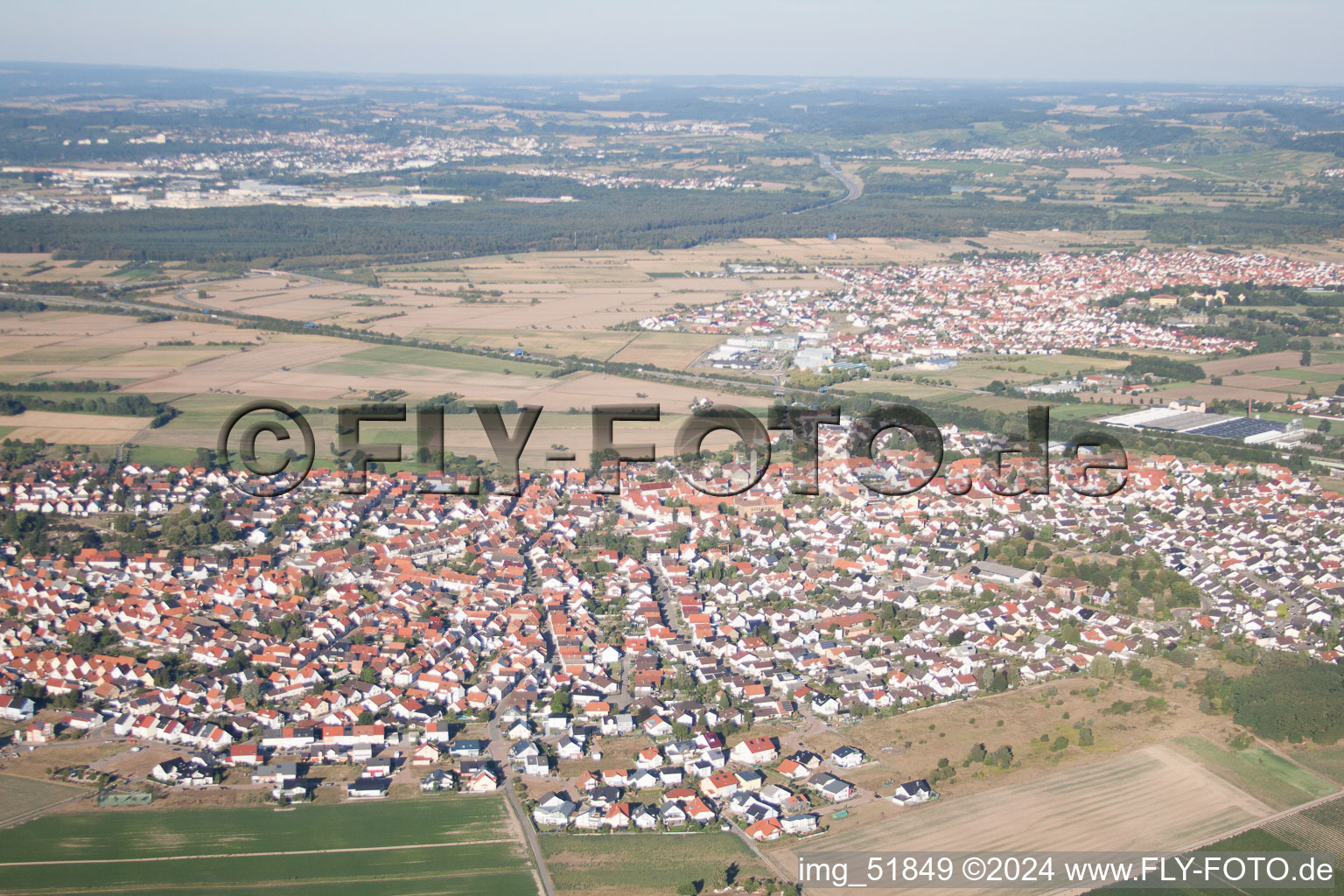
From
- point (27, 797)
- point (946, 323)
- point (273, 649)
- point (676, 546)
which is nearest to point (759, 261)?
point (946, 323)

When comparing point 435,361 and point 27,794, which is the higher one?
point 435,361

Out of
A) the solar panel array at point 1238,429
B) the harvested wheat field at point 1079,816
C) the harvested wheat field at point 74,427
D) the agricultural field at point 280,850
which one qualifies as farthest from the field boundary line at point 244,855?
the solar panel array at point 1238,429

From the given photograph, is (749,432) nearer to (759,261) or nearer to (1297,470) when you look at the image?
(1297,470)

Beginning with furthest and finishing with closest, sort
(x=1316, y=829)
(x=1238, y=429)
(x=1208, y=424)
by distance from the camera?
(x=1208, y=424) → (x=1238, y=429) → (x=1316, y=829)

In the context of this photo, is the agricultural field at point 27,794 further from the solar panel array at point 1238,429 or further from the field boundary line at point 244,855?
the solar panel array at point 1238,429

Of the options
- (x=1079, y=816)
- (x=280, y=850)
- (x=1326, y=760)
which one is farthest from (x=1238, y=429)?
(x=280, y=850)

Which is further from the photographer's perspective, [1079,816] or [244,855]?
[1079,816]

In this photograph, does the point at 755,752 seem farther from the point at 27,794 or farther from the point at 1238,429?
the point at 1238,429
